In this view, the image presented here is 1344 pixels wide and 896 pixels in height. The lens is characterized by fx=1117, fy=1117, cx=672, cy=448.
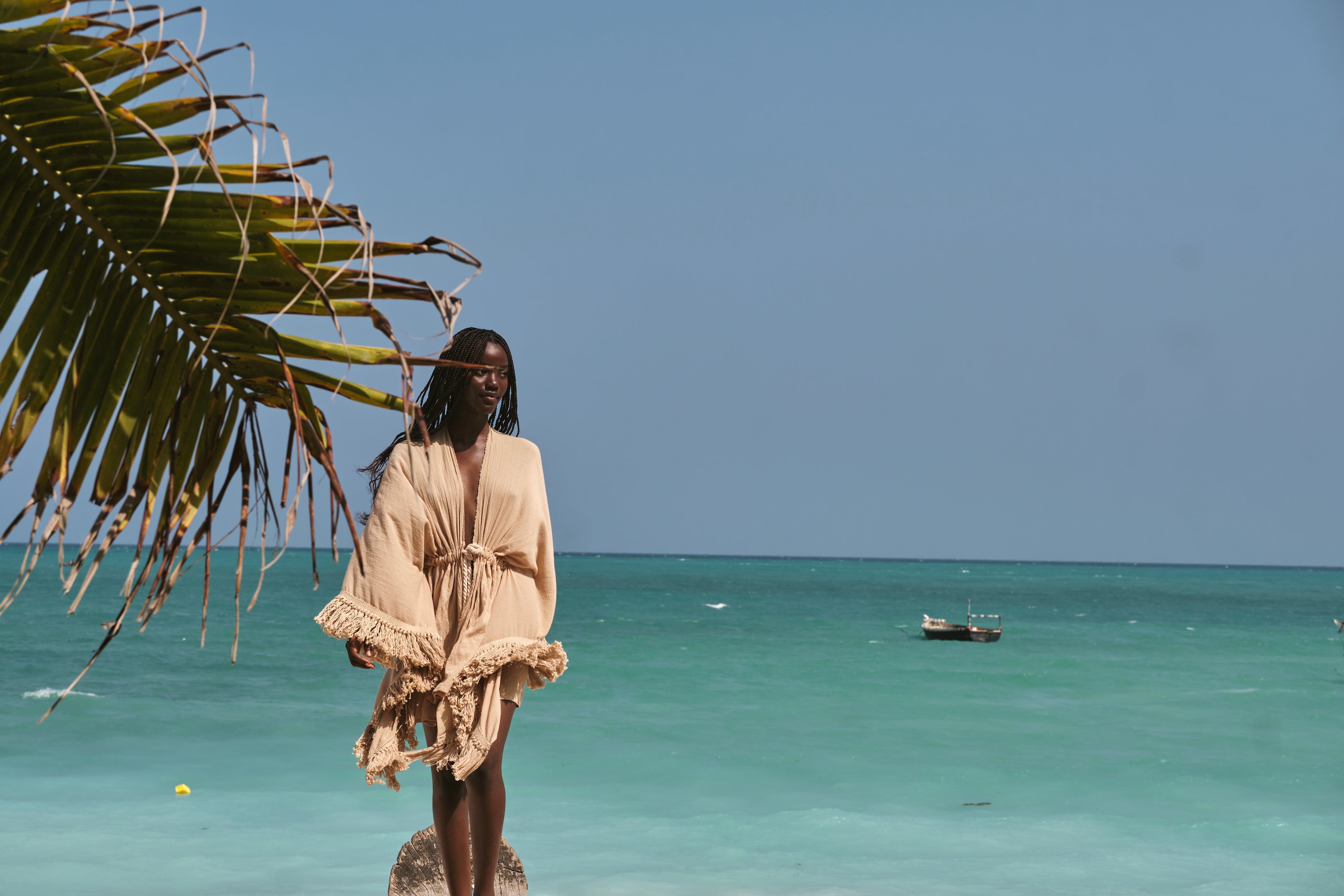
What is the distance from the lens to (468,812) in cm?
315

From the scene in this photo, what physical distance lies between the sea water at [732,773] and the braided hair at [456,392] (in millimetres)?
2552

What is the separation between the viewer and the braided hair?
2953 mm

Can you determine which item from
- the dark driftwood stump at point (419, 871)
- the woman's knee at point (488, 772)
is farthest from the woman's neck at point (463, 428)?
the dark driftwood stump at point (419, 871)

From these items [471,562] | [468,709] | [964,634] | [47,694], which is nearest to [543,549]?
[471,562]

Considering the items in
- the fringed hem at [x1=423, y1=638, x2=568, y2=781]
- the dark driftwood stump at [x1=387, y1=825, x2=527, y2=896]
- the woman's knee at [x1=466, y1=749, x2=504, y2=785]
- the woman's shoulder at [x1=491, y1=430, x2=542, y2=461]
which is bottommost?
the dark driftwood stump at [x1=387, y1=825, x2=527, y2=896]

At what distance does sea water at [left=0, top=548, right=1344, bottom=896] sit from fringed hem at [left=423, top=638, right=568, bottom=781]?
2.60 metres

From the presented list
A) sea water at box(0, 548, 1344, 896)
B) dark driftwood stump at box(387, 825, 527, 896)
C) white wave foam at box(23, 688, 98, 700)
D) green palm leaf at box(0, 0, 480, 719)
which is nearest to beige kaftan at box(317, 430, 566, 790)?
dark driftwood stump at box(387, 825, 527, 896)

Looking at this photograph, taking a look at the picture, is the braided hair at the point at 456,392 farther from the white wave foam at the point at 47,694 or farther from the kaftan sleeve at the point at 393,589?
the white wave foam at the point at 47,694

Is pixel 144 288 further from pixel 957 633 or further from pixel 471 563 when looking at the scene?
pixel 957 633

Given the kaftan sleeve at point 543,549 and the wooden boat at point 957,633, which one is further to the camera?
the wooden boat at point 957,633

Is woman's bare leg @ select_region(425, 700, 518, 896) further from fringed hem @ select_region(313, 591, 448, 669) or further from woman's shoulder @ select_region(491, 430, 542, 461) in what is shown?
woman's shoulder @ select_region(491, 430, 542, 461)

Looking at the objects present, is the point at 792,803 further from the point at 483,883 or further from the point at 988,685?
the point at 988,685

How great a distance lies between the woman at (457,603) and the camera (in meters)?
2.94

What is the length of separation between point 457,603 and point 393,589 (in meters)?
0.19
